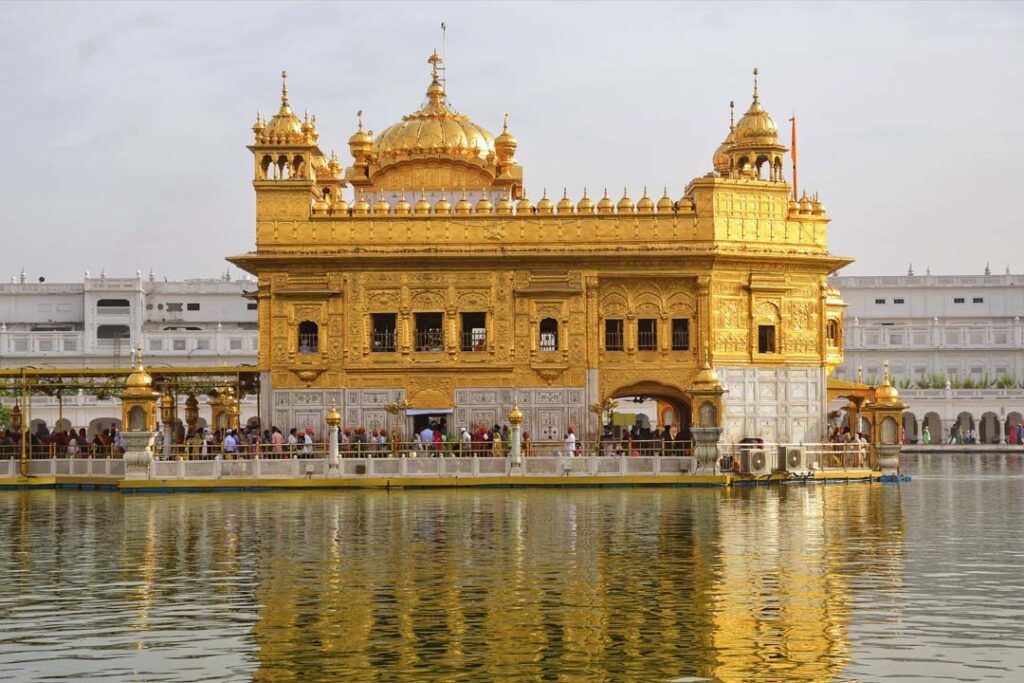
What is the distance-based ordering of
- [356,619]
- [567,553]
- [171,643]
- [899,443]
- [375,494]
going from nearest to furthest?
[171,643], [356,619], [567,553], [375,494], [899,443]

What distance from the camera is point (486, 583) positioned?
17.3 metres

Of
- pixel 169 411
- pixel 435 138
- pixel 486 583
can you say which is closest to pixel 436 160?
pixel 435 138

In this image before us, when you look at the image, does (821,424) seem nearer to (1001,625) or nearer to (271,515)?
(271,515)

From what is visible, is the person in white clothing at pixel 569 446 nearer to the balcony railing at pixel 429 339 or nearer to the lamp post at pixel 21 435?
the balcony railing at pixel 429 339

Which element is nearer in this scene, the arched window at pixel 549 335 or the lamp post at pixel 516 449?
the lamp post at pixel 516 449

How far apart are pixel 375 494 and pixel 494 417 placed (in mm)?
6872

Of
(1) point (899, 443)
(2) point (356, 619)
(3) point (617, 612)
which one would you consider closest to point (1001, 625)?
(3) point (617, 612)

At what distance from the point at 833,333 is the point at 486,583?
26.8 m

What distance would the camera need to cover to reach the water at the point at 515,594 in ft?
42.1

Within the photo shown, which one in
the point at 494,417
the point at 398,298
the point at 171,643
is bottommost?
the point at 171,643

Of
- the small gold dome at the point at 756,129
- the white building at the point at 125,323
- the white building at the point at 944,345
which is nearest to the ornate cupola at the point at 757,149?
the small gold dome at the point at 756,129

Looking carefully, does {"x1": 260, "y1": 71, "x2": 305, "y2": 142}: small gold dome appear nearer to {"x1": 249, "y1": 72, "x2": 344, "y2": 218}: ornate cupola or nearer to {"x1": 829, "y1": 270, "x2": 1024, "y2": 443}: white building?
{"x1": 249, "y1": 72, "x2": 344, "y2": 218}: ornate cupola

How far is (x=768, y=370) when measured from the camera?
39.3 metres

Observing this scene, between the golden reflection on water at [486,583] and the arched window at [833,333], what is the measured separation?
13.3 metres
